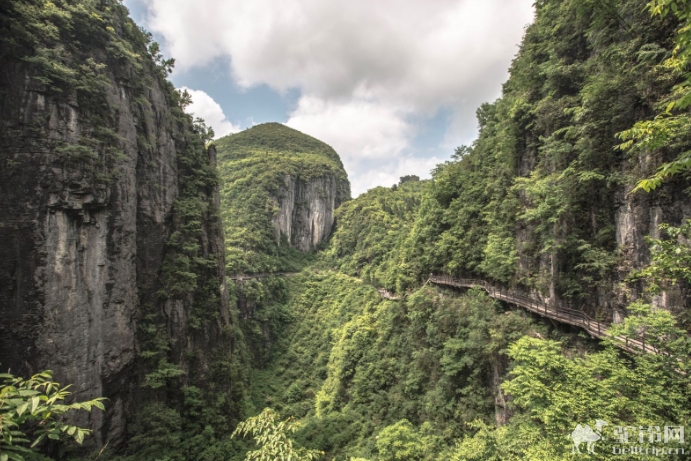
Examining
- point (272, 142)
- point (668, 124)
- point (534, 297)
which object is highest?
point (272, 142)

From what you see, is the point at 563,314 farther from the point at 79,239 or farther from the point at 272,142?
the point at 272,142

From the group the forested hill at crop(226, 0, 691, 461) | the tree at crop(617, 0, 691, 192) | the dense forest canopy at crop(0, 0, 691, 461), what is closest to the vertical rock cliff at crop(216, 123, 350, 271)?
the dense forest canopy at crop(0, 0, 691, 461)

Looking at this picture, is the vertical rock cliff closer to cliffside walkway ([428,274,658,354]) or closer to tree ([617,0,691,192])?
cliffside walkway ([428,274,658,354])

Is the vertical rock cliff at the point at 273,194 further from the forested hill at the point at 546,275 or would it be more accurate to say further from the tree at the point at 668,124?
the tree at the point at 668,124

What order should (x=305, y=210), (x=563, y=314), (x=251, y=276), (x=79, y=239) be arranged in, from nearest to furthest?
1. (x=563, y=314)
2. (x=79, y=239)
3. (x=251, y=276)
4. (x=305, y=210)

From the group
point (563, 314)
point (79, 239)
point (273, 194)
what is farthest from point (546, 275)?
point (273, 194)
